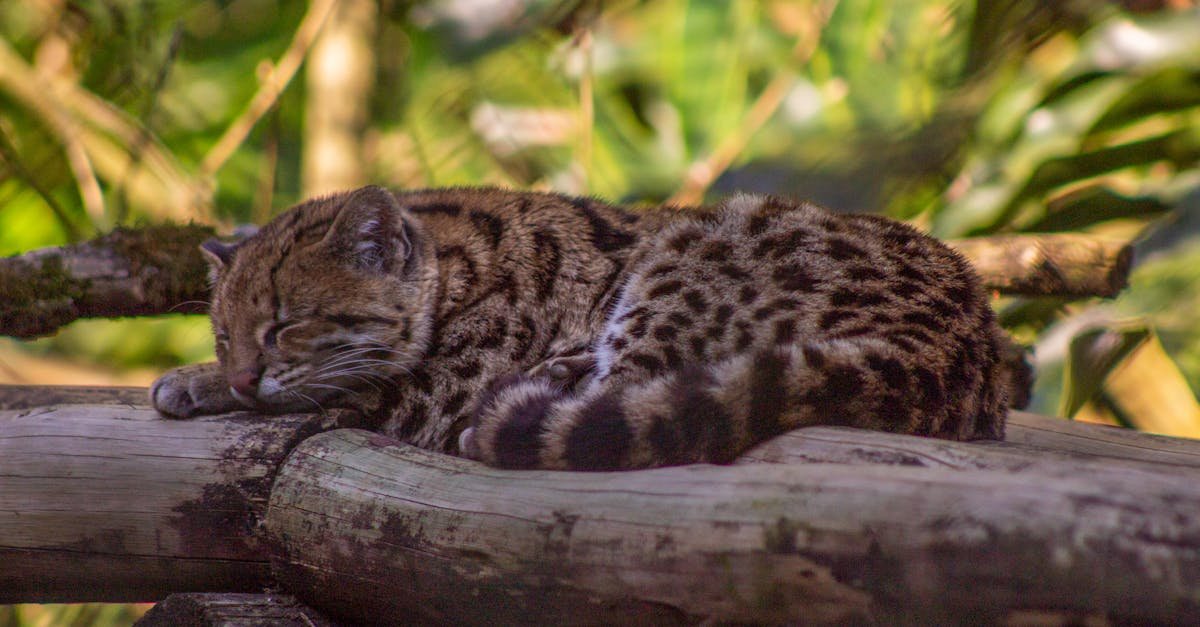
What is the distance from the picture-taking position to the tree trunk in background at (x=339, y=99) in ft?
20.2

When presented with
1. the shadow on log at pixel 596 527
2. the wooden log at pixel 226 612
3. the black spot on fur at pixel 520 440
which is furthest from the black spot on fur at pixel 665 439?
the wooden log at pixel 226 612

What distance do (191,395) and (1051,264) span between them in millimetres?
3182

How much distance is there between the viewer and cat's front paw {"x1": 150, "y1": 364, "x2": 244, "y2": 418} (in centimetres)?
279

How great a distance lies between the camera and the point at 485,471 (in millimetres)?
2207

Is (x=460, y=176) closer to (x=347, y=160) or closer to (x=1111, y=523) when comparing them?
(x=347, y=160)

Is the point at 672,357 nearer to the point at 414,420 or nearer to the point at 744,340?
the point at 744,340

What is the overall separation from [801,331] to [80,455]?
6.02 ft

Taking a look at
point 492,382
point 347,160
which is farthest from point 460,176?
point 492,382

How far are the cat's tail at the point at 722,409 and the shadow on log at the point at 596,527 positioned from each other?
0.08m

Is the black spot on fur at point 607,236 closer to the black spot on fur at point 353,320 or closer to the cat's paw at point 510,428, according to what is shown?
the black spot on fur at point 353,320

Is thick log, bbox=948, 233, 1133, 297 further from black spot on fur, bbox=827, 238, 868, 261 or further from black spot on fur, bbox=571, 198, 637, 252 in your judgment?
black spot on fur, bbox=571, 198, 637, 252

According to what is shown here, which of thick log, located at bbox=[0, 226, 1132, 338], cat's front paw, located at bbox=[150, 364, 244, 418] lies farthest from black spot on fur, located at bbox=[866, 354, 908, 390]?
thick log, located at bbox=[0, 226, 1132, 338]

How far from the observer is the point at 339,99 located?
6.28m

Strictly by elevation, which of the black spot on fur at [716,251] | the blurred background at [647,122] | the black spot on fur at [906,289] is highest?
the blurred background at [647,122]
